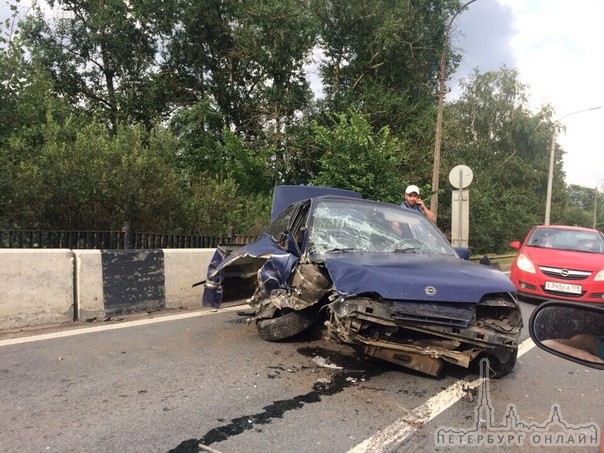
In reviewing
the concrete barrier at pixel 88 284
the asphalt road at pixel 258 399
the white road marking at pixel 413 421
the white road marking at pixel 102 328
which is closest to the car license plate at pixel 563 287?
the asphalt road at pixel 258 399

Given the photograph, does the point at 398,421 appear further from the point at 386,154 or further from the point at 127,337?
the point at 386,154

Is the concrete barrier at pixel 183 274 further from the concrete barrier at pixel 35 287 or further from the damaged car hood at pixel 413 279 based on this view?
the damaged car hood at pixel 413 279

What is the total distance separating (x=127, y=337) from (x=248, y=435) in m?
2.74

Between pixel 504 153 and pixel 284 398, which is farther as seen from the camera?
pixel 504 153

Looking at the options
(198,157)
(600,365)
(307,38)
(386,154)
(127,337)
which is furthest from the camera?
(307,38)

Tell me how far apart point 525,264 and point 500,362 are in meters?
4.87

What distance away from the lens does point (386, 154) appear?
15109mm

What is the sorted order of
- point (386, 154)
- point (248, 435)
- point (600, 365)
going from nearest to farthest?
point (600, 365) → point (248, 435) → point (386, 154)

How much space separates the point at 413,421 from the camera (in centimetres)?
322

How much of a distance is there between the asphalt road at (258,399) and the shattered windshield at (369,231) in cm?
113

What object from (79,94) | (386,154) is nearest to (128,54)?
(79,94)

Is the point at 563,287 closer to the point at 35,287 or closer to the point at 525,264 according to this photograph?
the point at 525,264

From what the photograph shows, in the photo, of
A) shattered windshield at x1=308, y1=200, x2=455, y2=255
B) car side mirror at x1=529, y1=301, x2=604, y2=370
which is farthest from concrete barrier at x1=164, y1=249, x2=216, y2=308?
car side mirror at x1=529, y1=301, x2=604, y2=370

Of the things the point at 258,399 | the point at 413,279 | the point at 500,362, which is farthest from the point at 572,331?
the point at 500,362
